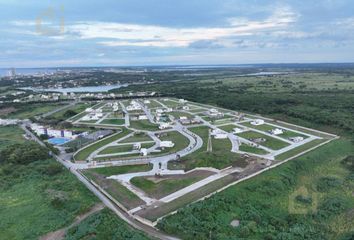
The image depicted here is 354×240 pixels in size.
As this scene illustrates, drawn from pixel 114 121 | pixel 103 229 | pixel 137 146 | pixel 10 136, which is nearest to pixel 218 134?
pixel 137 146

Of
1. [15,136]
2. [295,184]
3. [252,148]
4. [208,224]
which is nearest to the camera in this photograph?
[208,224]

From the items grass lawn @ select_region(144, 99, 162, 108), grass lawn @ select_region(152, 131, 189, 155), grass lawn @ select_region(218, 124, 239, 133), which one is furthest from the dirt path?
grass lawn @ select_region(144, 99, 162, 108)

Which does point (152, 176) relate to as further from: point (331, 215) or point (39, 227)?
point (331, 215)

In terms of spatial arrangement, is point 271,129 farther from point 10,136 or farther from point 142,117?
point 10,136

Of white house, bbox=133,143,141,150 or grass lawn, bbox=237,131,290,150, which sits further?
grass lawn, bbox=237,131,290,150

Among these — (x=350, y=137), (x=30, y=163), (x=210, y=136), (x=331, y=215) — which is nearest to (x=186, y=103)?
(x=210, y=136)

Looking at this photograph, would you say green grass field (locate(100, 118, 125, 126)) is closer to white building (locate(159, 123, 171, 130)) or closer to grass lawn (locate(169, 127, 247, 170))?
white building (locate(159, 123, 171, 130))

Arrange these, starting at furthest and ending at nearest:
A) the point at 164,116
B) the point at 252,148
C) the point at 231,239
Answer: the point at 164,116 → the point at 252,148 → the point at 231,239
